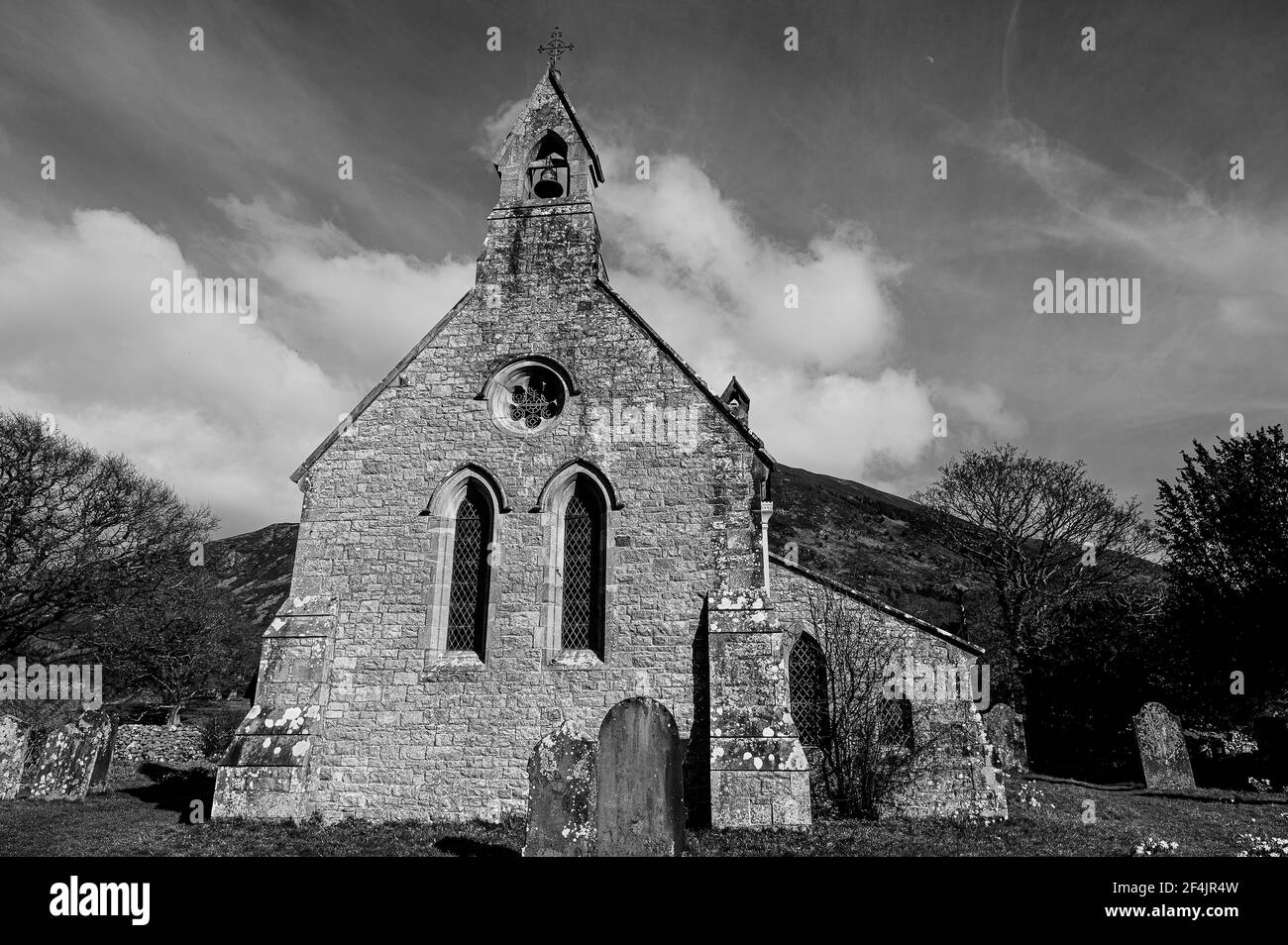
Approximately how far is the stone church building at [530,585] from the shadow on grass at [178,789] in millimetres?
2607

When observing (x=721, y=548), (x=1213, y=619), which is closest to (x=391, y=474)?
(x=721, y=548)

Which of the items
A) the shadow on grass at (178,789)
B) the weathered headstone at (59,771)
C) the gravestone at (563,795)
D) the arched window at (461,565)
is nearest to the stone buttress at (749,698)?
the gravestone at (563,795)

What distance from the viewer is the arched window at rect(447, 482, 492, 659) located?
12.8m

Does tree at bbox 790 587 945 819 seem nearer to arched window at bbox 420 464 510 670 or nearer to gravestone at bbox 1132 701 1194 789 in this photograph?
arched window at bbox 420 464 510 670

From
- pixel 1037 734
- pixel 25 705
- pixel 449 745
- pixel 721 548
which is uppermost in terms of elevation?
pixel 721 548

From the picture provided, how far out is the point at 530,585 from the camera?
12695 mm

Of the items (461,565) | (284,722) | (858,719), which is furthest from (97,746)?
(858,719)

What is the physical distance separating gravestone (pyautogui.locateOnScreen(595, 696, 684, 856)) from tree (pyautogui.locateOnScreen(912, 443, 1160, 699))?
25.2m

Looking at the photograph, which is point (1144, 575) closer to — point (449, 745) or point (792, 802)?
point (792, 802)

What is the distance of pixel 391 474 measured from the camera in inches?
534

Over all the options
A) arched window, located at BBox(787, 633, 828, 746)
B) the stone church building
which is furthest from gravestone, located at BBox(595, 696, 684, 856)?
arched window, located at BBox(787, 633, 828, 746)

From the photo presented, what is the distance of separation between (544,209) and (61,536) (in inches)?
850

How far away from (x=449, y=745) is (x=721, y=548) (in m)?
5.72
